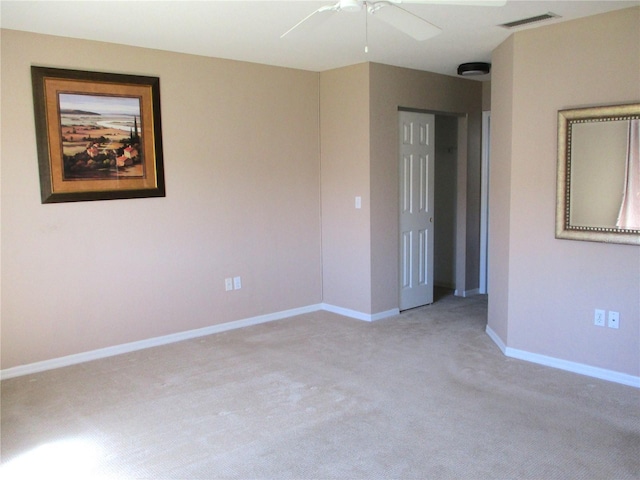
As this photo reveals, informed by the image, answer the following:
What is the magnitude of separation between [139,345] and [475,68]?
3.76 m

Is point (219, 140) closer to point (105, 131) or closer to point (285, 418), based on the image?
point (105, 131)

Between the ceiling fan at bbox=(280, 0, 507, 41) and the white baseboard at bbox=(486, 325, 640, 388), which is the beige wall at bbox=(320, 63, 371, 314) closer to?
the white baseboard at bbox=(486, 325, 640, 388)

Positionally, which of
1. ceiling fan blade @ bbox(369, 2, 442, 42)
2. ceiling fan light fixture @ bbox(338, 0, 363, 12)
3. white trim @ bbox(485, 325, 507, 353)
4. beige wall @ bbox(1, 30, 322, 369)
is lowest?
white trim @ bbox(485, 325, 507, 353)

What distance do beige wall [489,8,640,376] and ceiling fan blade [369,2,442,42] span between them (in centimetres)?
148

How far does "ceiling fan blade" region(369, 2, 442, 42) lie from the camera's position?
2424 mm

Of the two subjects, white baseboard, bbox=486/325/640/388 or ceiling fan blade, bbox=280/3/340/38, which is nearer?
ceiling fan blade, bbox=280/3/340/38

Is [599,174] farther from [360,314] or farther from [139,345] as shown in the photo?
[139,345]

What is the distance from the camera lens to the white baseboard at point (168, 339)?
12.9 feet

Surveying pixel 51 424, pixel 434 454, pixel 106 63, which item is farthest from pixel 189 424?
pixel 106 63

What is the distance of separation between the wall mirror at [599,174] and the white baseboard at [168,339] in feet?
6.96

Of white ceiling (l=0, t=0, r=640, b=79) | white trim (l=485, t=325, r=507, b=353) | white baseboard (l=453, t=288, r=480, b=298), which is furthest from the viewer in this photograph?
white baseboard (l=453, t=288, r=480, b=298)

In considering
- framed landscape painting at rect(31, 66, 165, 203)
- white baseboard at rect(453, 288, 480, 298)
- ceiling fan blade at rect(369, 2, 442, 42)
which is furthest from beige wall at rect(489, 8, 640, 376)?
framed landscape painting at rect(31, 66, 165, 203)

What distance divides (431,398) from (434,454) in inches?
26.7

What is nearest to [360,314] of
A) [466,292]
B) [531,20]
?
[466,292]
